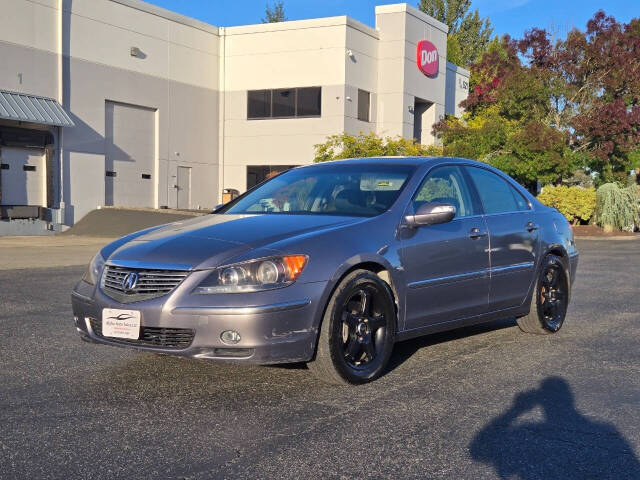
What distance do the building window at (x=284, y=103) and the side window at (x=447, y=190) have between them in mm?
28009

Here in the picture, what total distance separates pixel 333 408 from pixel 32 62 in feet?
80.7

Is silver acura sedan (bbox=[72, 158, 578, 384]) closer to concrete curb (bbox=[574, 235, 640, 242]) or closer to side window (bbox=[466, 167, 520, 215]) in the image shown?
side window (bbox=[466, 167, 520, 215])

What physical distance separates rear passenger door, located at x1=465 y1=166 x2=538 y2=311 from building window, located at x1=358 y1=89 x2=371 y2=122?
1107 inches

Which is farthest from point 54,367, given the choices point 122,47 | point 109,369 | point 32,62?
point 122,47

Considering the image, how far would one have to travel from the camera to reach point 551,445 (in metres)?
3.86

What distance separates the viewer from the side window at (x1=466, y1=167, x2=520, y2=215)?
639 centimetres

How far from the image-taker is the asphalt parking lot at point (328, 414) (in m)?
3.53

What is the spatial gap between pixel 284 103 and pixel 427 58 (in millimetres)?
7405

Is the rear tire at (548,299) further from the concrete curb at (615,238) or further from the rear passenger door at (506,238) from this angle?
the concrete curb at (615,238)

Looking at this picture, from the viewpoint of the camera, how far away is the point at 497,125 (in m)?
29.9

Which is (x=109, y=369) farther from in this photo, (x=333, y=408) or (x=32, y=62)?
(x=32, y=62)

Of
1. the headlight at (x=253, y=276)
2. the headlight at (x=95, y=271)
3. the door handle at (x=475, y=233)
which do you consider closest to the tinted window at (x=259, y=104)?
the door handle at (x=475, y=233)

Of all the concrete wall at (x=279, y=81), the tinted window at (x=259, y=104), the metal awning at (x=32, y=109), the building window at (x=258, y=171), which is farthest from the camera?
the building window at (x=258, y=171)

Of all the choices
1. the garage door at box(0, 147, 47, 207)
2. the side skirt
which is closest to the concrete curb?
the garage door at box(0, 147, 47, 207)
